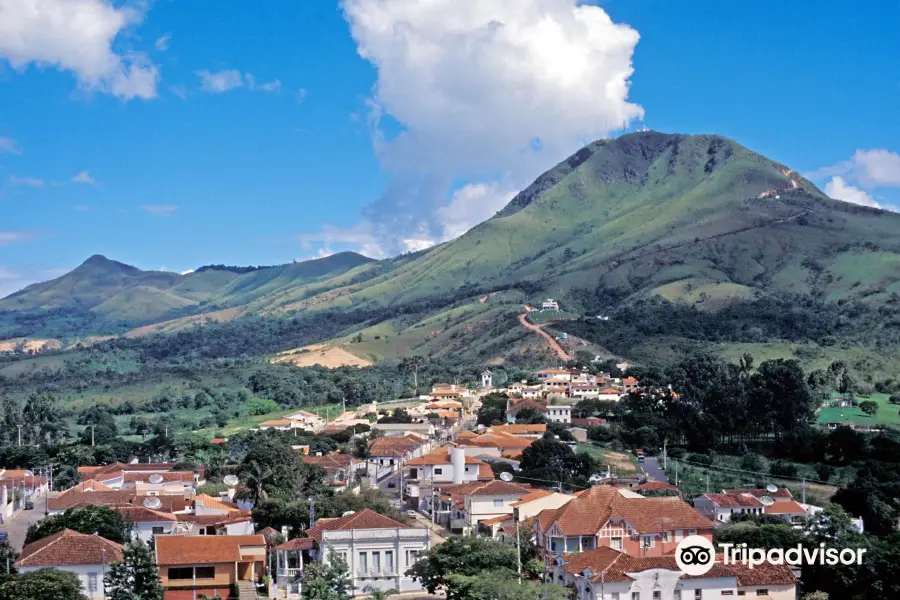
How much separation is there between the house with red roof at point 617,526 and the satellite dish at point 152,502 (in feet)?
61.8

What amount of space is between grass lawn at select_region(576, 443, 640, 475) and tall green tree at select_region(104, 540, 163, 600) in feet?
129

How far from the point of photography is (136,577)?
35.8 meters

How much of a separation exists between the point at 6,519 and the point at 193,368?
356ft

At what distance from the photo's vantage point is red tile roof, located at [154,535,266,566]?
129ft

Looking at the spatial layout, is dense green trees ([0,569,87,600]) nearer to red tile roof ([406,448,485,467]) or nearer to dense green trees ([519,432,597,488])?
red tile roof ([406,448,485,467])

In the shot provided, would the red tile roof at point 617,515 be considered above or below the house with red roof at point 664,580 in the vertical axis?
above

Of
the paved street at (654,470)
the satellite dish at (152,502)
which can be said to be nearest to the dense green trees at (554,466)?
the paved street at (654,470)

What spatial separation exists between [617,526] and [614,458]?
33.1 m

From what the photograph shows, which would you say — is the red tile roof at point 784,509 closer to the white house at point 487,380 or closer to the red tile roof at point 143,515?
the red tile roof at point 143,515

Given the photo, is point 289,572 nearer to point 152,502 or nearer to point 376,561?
point 376,561

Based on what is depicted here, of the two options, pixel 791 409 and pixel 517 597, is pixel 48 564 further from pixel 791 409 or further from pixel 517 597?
pixel 791 409

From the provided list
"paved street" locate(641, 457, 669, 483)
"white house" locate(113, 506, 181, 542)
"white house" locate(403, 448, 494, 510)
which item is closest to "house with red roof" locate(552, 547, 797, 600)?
"white house" locate(113, 506, 181, 542)

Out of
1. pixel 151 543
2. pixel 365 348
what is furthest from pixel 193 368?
pixel 151 543

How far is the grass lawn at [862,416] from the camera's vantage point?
88.5 meters
